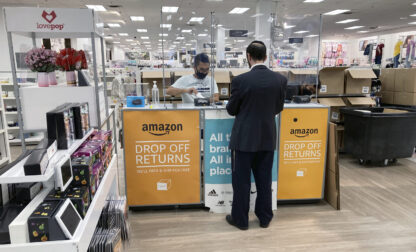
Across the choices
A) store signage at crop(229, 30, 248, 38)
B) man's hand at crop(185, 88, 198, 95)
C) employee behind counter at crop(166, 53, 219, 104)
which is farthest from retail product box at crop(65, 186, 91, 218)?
store signage at crop(229, 30, 248, 38)

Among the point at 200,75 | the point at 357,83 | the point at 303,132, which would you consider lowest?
the point at 303,132

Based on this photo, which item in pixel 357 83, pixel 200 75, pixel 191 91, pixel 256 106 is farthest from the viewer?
pixel 357 83

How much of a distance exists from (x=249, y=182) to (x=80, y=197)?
1600 mm

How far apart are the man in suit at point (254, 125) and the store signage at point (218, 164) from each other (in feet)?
0.98

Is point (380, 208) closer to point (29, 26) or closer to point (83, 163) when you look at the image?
point (83, 163)

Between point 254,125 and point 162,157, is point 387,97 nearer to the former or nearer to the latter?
point 254,125

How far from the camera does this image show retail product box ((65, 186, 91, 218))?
1508 mm

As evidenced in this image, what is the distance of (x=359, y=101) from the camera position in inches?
202

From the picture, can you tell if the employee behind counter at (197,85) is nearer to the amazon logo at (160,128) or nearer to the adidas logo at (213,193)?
the amazon logo at (160,128)

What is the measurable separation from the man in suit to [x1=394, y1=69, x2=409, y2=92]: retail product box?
148 inches

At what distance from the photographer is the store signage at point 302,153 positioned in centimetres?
312

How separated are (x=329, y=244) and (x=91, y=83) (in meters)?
2.55

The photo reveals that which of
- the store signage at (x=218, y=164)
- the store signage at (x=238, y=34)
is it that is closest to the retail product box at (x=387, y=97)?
the store signage at (x=238, y=34)

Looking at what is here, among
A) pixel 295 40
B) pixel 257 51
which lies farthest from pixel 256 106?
pixel 295 40
